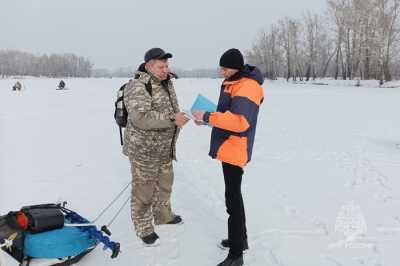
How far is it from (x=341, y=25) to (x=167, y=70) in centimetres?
5845

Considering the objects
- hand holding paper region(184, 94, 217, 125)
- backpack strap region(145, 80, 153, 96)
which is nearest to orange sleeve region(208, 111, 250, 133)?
hand holding paper region(184, 94, 217, 125)

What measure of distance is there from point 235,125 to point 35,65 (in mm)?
154033

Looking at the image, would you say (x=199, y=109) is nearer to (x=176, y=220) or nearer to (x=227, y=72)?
(x=227, y=72)

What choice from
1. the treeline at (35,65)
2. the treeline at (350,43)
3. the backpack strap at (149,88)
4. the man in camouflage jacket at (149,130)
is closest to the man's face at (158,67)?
the man in camouflage jacket at (149,130)

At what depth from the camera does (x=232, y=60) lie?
11.7ft

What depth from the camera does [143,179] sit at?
425cm

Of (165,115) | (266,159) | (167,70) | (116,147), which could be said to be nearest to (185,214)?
(165,115)

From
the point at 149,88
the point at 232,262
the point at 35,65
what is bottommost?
the point at 232,262

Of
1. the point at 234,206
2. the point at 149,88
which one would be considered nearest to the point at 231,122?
the point at 234,206

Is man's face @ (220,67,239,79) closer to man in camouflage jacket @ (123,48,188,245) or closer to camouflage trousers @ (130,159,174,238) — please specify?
man in camouflage jacket @ (123,48,188,245)

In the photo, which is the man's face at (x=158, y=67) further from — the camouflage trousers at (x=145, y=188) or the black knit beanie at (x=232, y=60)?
the camouflage trousers at (x=145, y=188)

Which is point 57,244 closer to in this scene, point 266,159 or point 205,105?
point 205,105

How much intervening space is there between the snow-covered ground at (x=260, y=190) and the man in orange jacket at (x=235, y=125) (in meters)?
0.42

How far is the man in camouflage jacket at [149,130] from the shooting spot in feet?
13.1
